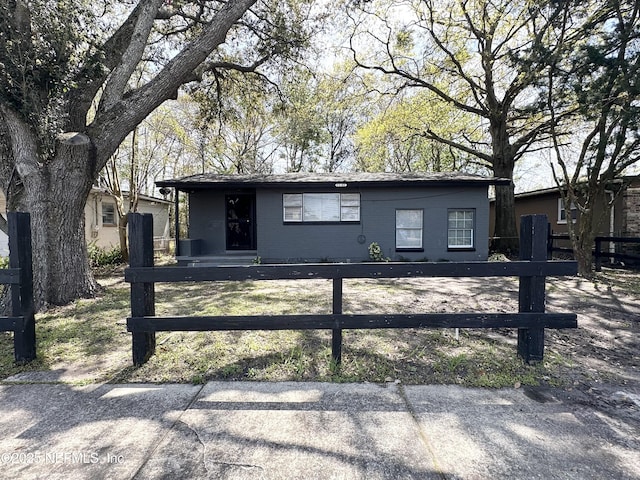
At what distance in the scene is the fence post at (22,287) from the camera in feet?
10.2

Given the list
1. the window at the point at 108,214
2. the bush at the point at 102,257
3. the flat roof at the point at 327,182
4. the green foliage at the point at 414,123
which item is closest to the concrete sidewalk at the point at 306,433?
the flat roof at the point at 327,182

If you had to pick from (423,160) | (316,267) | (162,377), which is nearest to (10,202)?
(162,377)

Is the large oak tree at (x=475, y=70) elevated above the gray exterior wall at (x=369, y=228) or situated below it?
above

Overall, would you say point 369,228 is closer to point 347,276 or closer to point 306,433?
point 347,276

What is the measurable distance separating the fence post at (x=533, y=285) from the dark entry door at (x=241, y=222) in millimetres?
10354

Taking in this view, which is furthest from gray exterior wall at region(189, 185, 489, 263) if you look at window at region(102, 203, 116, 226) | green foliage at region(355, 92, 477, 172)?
window at region(102, 203, 116, 226)

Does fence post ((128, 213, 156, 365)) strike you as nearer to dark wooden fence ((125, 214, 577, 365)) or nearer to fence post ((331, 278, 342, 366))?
dark wooden fence ((125, 214, 577, 365))

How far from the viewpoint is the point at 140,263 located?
3039 mm

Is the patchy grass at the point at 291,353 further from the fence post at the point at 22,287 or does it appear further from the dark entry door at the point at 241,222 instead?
the dark entry door at the point at 241,222

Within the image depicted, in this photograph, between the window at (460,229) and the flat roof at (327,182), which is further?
the window at (460,229)

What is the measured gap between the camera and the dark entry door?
12305 mm

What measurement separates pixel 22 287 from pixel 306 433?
305 cm

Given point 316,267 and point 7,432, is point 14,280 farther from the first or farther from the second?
point 316,267

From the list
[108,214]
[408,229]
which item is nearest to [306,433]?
[408,229]
